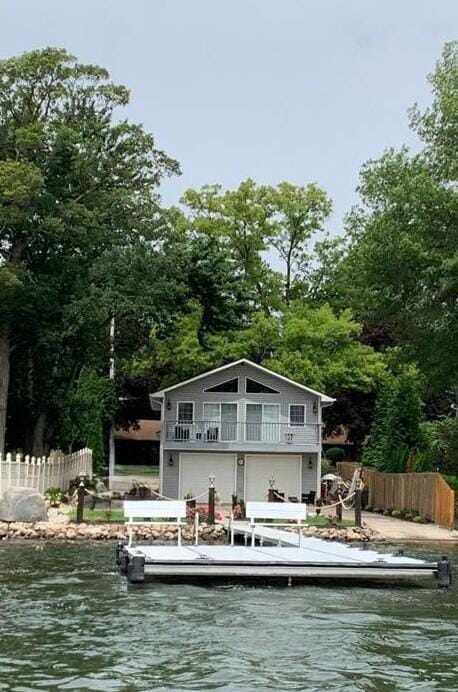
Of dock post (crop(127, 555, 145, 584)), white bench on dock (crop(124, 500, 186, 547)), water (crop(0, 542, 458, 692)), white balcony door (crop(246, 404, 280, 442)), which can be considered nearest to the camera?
water (crop(0, 542, 458, 692))

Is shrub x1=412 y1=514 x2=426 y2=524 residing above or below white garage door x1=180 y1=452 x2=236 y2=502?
below

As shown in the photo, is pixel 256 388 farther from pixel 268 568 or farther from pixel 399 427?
pixel 268 568

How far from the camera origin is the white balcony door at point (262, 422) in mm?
44562

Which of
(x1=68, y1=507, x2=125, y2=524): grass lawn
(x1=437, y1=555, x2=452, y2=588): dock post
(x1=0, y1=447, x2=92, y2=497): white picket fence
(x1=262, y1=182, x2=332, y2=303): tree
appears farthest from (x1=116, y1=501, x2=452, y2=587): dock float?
(x1=262, y1=182, x2=332, y2=303): tree

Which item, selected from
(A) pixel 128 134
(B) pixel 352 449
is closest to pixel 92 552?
(A) pixel 128 134

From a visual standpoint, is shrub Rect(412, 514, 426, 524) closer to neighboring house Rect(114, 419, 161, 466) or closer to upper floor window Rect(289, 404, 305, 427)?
upper floor window Rect(289, 404, 305, 427)

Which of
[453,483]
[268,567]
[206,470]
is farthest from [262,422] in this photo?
[268,567]

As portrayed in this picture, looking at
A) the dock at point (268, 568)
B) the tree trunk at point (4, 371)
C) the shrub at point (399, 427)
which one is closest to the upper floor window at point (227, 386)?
the shrub at point (399, 427)

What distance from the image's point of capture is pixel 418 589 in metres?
20.1

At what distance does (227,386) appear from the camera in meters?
45.1

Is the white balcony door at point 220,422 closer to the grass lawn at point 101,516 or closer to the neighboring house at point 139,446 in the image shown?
the grass lawn at point 101,516

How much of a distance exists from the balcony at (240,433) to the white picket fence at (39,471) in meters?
4.45

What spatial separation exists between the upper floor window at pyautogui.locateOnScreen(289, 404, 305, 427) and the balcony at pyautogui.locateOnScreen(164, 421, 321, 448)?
0.39 m

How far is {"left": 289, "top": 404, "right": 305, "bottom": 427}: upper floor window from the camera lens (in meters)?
45.1
